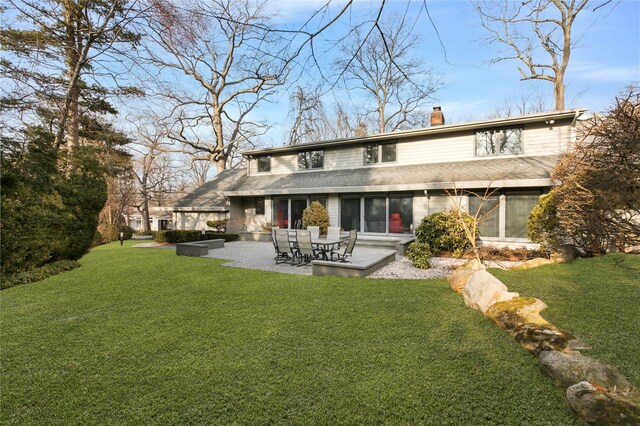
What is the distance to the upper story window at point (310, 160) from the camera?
1762cm

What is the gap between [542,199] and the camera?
9789 millimetres

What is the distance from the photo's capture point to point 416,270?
28.9 ft

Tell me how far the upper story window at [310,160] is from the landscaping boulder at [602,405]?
15.7 metres

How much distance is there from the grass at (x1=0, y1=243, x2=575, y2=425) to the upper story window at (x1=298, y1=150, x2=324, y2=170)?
1245cm

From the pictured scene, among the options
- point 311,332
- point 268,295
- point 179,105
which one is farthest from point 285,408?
point 179,105

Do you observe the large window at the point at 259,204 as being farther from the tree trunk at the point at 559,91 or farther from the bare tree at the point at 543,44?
the tree trunk at the point at 559,91

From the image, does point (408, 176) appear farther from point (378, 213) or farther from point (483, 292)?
point (483, 292)

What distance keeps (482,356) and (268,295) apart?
13.0 feet

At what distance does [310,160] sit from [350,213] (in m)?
4.66

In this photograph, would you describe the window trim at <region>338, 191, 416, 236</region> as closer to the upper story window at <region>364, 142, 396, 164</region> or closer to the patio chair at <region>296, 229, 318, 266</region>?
the upper story window at <region>364, 142, 396, 164</region>

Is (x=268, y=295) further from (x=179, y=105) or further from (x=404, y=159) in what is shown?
(x=179, y=105)

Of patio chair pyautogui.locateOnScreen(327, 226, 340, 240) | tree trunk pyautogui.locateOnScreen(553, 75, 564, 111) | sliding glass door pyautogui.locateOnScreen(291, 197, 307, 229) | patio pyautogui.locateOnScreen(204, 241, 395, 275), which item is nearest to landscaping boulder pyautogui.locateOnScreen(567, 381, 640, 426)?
patio pyautogui.locateOnScreen(204, 241, 395, 275)

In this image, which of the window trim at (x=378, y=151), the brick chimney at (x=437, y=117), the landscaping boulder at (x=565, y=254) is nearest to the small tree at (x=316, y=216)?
the window trim at (x=378, y=151)

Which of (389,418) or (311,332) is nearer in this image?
(389,418)
